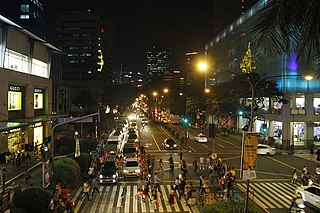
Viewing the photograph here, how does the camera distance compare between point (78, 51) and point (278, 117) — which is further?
point (78, 51)

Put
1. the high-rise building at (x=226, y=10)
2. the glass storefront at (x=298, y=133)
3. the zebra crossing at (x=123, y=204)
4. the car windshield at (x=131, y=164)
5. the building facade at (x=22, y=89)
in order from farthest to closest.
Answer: the high-rise building at (x=226, y=10)
the glass storefront at (x=298, y=133)
the building facade at (x=22, y=89)
the car windshield at (x=131, y=164)
the zebra crossing at (x=123, y=204)

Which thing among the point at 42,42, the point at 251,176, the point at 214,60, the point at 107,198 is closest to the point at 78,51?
the point at 214,60

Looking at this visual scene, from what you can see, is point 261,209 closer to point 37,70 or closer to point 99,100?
point 37,70

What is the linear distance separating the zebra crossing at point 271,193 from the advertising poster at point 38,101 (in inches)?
1227

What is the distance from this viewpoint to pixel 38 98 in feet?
149

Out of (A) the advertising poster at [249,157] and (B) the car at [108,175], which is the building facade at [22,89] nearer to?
(B) the car at [108,175]

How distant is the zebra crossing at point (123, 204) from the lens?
1735 centimetres

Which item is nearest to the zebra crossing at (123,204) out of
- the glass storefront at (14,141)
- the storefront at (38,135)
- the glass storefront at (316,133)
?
the glass storefront at (14,141)

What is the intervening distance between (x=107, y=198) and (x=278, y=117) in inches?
1358

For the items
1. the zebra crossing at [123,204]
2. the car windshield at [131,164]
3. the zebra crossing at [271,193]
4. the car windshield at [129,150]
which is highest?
the car windshield at [129,150]

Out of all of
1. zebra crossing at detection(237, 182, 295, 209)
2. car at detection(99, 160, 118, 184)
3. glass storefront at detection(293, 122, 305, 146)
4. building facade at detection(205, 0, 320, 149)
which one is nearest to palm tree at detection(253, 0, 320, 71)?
zebra crossing at detection(237, 182, 295, 209)

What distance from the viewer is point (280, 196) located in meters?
20.0

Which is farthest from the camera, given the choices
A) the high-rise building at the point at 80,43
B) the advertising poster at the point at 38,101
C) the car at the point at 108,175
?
the high-rise building at the point at 80,43

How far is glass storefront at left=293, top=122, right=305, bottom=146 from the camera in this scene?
4550cm
